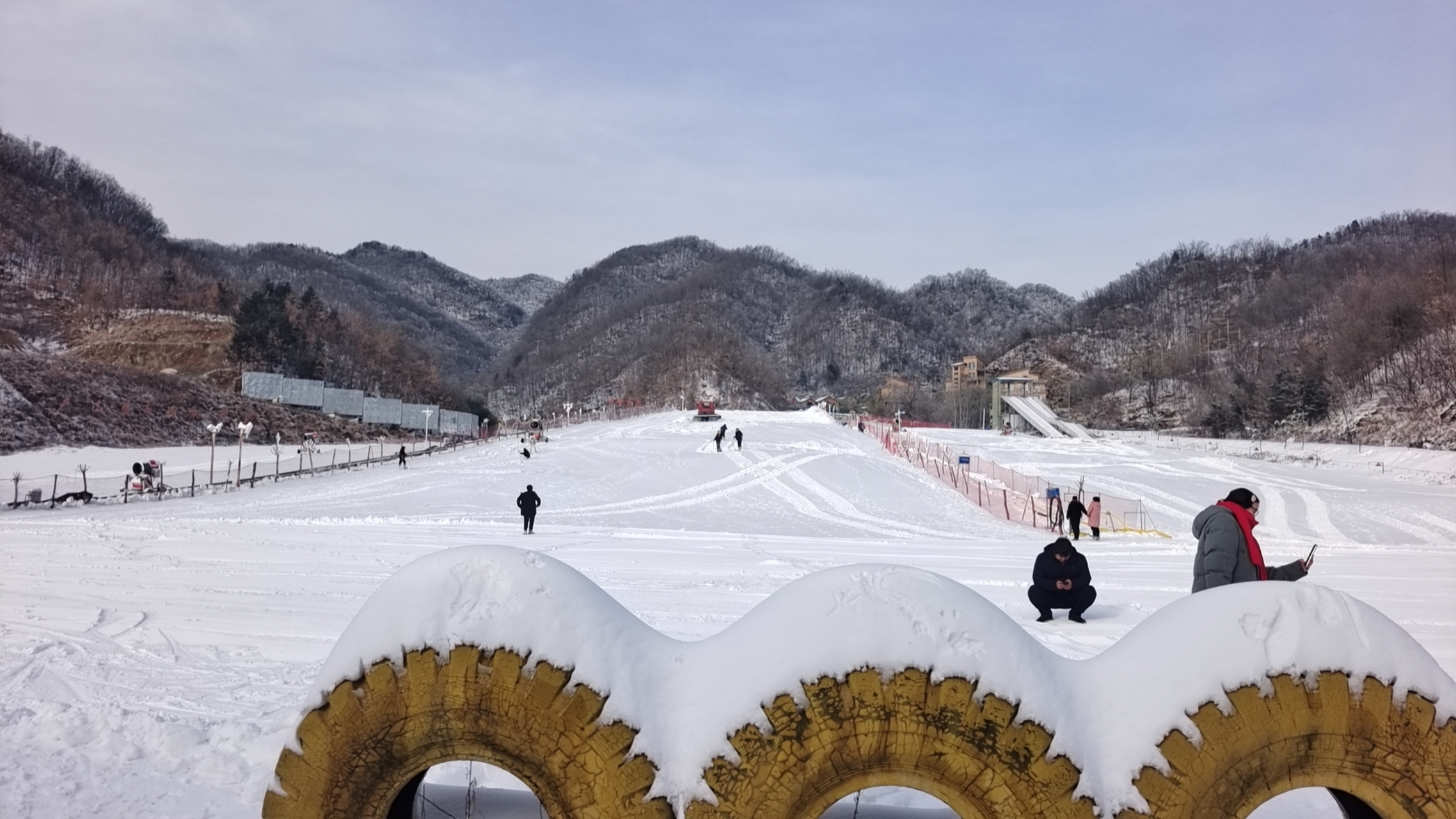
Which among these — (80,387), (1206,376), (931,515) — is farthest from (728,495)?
(1206,376)

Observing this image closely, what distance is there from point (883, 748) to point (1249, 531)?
3.98 metres

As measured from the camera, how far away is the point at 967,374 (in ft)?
516

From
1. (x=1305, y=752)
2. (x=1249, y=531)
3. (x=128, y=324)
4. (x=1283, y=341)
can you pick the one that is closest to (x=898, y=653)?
(x=1305, y=752)

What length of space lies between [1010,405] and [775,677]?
300 ft

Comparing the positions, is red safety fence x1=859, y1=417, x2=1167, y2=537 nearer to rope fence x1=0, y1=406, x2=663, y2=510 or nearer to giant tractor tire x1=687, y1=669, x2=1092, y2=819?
giant tractor tire x1=687, y1=669, x2=1092, y2=819

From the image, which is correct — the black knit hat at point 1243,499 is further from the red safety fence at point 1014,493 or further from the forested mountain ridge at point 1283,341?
the forested mountain ridge at point 1283,341

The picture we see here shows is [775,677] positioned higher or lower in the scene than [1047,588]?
higher

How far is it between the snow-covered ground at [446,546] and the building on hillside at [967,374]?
99.1 m

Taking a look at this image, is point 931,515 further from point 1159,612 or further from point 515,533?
point 1159,612

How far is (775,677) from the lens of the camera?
9.79 ft

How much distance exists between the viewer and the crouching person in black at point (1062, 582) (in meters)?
11.6

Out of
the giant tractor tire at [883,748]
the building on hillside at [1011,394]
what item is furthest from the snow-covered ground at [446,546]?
the building on hillside at [1011,394]

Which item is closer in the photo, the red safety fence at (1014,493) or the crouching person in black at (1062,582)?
the crouching person in black at (1062,582)

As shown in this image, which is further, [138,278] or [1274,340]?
[1274,340]
